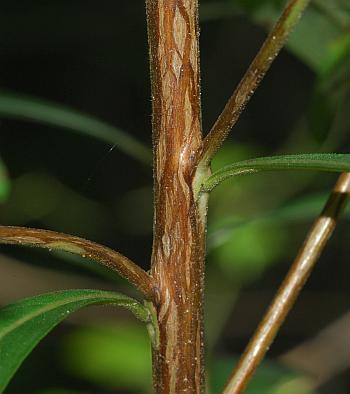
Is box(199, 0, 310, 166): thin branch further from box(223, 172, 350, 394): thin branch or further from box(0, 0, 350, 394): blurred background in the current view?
box(0, 0, 350, 394): blurred background

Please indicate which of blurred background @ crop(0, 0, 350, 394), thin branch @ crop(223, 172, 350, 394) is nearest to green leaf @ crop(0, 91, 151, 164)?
blurred background @ crop(0, 0, 350, 394)

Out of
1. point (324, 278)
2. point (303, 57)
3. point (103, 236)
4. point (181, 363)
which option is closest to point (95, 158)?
point (103, 236)

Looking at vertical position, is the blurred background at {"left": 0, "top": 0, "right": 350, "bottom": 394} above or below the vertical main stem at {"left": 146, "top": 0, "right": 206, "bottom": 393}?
above

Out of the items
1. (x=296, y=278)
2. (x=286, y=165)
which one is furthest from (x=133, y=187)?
(x=286, y=165)

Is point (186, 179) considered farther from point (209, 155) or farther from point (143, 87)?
point (143, 87)

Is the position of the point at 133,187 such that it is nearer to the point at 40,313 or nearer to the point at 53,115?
the point at 53,115

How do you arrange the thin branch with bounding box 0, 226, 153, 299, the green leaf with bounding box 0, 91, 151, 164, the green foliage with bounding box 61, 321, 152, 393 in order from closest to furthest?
the thin branch with bounding box 0, 226, 153, 299 → the green leaf with bounding box 0, 91, 151, 164 → the green foliage with bounding box 61, 321, 152, 393

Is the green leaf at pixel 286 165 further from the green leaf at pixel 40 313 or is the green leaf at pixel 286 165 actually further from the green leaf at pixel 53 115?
the green leaf at pixel 53 115

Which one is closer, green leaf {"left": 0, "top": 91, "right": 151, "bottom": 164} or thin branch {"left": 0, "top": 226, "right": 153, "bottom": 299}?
thin branch {"left": 0, "top": 226, "right": 153, "bottom": 299}
